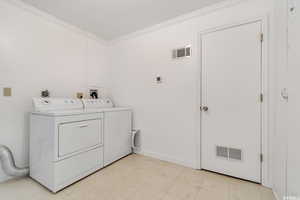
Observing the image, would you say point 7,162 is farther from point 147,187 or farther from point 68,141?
point 147,187

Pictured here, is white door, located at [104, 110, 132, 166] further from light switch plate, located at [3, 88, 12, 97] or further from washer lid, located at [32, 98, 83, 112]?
light switch plate, located at [3, 88, 12, 97]

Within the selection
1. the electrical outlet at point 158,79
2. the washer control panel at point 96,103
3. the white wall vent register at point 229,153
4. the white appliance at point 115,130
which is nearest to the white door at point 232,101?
the white wall vent register at point 229,153

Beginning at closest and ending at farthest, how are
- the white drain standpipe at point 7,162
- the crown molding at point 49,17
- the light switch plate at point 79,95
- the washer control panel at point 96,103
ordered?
1. the white drain standpipe at point 7,162
2. the crown molding at point 49,17
3. the washer control panel at point 96,103
4. the light switch plate at point 79,95

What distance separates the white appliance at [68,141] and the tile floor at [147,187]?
5.0 inches

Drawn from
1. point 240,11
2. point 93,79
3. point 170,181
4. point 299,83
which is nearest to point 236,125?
point 299,83

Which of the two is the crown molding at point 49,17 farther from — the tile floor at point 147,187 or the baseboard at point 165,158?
the baseboard at point 165,158

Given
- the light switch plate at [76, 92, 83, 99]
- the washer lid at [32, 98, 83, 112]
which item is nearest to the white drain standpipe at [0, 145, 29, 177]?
the washer lid at [32, 98, 83, 112]

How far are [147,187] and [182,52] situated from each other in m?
2.06

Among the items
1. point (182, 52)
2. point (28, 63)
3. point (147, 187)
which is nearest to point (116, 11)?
point (182, 52)

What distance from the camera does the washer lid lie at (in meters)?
1.84

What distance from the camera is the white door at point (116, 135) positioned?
223 centimetres

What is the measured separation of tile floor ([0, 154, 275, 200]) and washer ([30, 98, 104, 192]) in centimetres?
Answer: 13

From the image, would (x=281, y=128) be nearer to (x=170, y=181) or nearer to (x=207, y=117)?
(x=207, y=117)

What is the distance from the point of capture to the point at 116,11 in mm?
2170
